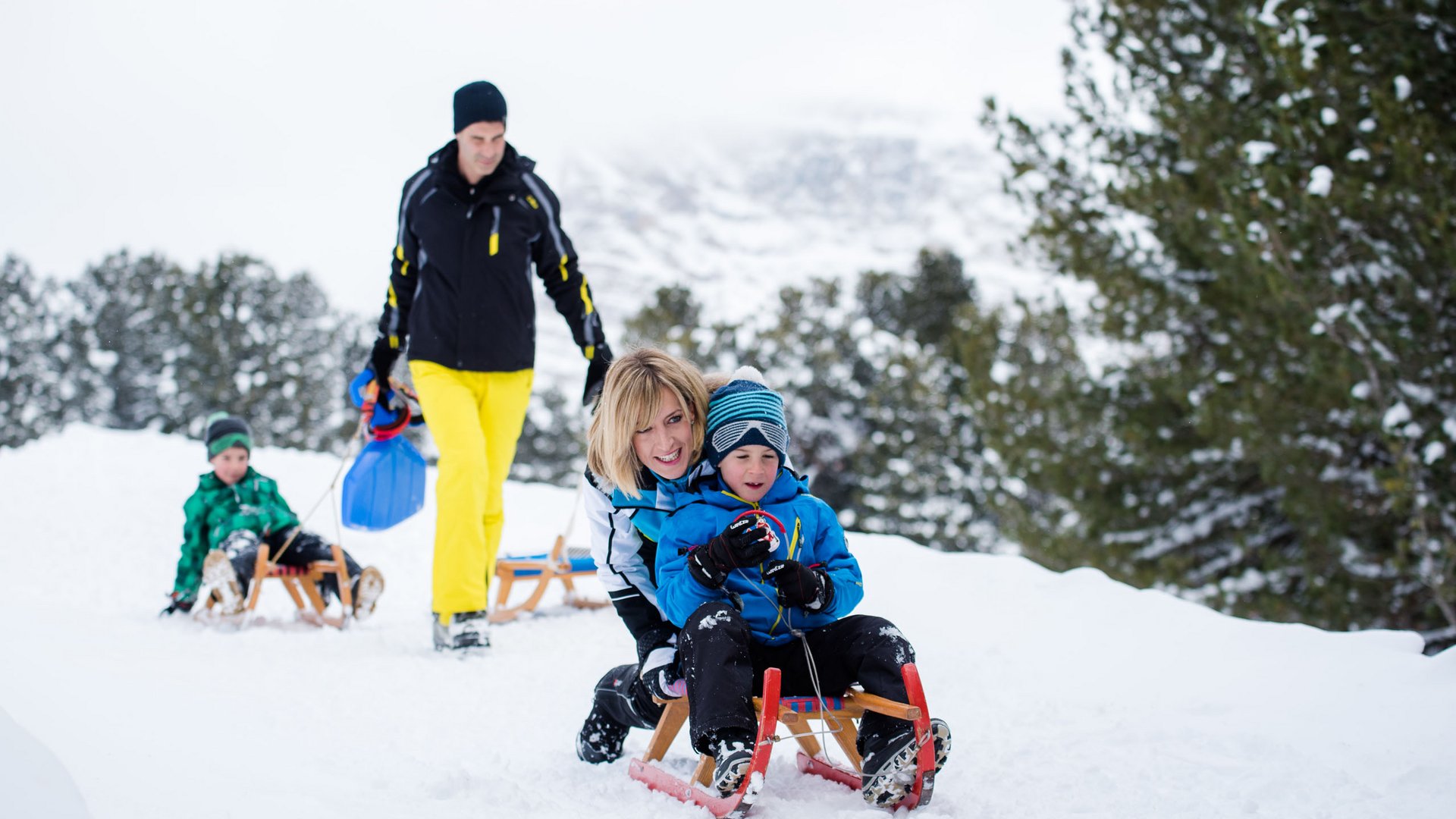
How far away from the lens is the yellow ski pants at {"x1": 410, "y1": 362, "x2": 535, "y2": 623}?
364cm

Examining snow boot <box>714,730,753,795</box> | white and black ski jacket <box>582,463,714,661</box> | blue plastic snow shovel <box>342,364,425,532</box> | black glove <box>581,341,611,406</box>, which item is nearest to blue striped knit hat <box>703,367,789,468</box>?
white and black ski jacket <box>582,463,714,661</box>

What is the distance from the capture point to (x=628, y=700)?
2.27 metres

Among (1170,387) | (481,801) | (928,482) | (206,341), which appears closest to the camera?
(481,801)

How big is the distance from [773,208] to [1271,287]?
461 feet

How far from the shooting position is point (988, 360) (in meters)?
10.7

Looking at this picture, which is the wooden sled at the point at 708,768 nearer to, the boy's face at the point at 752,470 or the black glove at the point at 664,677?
the black glove at the point at 664,677

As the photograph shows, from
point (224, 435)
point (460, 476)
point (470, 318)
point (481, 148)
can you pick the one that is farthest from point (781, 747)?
point (224, 435)

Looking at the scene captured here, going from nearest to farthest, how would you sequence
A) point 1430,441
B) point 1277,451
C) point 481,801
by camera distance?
1. point 481,801
2. point 1430,441
3. point 1277,451

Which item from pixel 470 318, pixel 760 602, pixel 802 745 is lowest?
pixel 802 745

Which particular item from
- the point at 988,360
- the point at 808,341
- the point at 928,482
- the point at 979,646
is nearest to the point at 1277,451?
the point at 988,360

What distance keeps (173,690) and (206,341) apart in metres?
28.6

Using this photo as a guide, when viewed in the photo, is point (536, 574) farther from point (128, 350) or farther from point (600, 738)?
point (128, 350)

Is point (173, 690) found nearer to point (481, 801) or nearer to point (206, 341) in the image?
point (481, 801)

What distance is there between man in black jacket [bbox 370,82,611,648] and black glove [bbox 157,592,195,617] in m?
1.54
